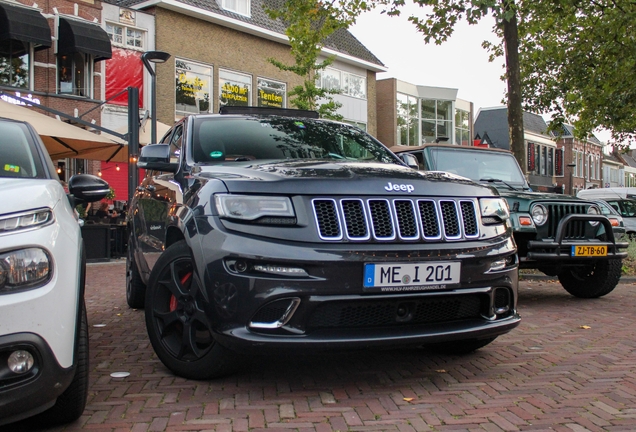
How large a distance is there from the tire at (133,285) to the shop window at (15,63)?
592 inches

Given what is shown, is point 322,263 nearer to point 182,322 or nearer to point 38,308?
point 182,322

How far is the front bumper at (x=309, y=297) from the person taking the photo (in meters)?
3.10

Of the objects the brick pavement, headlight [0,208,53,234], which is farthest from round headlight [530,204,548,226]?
headlight [0,208,53,234]

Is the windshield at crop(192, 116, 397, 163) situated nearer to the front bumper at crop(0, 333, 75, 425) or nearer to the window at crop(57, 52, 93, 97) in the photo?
the front bumper at crop(0, 333, 75, 425)

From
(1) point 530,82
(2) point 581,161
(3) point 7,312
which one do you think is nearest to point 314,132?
(3) point 7,312

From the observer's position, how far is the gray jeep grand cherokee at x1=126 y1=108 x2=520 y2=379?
10.2 feet

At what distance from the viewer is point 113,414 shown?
310cm

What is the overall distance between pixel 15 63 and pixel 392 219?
62.0ft

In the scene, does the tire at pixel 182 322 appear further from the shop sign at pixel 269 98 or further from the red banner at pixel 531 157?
the red banner at pixel 531 157

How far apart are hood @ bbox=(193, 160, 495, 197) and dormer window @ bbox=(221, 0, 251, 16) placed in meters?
23.6

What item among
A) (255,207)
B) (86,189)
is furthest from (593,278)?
(86,189)

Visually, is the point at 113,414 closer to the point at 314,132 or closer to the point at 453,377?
the point at 453,377

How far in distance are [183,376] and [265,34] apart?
81.5 feet

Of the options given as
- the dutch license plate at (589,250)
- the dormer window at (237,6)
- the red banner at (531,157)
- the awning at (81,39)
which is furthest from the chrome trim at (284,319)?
the red banner at (531,157)
